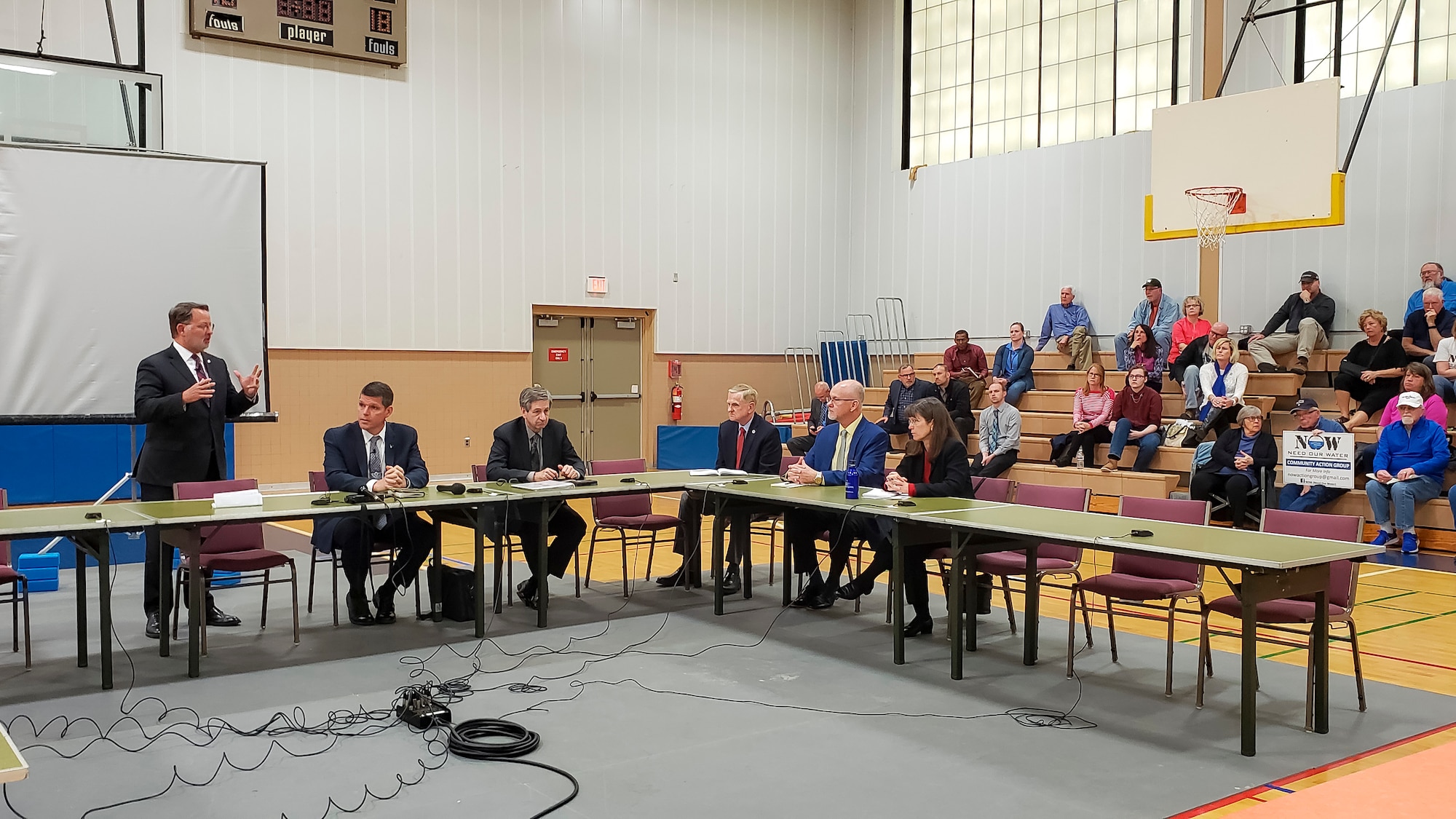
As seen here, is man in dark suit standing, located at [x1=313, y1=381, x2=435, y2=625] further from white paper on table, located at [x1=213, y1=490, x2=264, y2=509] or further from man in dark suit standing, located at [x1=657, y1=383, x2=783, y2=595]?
man in dark suit standing, located at [x1=657, y1=383, x2=783, y2=595]

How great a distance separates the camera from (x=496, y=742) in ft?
13.4

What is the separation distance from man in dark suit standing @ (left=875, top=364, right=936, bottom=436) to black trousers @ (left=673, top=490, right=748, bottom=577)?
4894 mm

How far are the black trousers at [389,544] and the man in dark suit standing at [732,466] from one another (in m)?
1.59

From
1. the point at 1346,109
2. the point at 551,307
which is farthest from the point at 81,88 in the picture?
the point at 1346,109

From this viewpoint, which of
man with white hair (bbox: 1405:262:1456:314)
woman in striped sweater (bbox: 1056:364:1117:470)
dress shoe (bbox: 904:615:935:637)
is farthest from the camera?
woman in striped sweater (bbox: 1056:364:1117:470)

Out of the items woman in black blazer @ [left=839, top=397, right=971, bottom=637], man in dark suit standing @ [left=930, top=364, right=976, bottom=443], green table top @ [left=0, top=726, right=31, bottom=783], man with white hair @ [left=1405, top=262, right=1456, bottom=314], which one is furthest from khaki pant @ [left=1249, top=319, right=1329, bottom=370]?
green table top @ [left=0, top=726, right=31, bottom=783]

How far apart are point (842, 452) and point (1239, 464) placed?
4341 millimetres

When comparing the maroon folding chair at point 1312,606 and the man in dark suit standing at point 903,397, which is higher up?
the man in dark suit standing at point 903,397

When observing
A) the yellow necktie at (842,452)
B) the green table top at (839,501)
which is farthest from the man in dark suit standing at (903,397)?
the green table top at (839,501)

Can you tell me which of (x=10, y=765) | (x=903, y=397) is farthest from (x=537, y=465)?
(x=903, y=397)

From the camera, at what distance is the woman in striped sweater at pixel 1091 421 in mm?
10922

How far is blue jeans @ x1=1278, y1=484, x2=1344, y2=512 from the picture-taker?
350 inches

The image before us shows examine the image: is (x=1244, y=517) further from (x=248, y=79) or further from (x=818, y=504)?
(x=248, y=79)

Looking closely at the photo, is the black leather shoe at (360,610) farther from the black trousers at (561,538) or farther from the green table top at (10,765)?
the green table top at (10,765)
